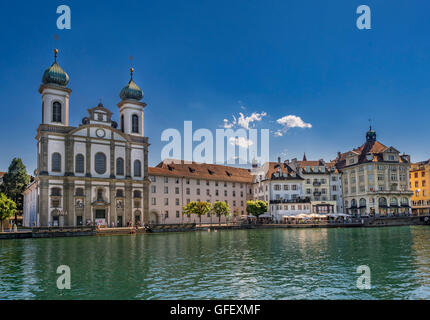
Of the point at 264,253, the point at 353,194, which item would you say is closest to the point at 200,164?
the point at 353,194

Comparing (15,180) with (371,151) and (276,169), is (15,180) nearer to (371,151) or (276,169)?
(276,169)

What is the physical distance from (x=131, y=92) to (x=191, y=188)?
949 inches

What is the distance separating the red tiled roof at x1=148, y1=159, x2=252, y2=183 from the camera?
85.5 m

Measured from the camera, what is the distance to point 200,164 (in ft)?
310

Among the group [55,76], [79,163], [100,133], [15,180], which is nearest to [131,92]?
[100,133]

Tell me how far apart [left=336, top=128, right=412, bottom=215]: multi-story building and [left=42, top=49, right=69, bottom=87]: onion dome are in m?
65.2

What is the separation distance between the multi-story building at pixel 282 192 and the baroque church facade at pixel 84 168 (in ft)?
94.0

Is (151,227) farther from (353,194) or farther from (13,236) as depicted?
(353,194)

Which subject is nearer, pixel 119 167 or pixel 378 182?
pixel 119 167

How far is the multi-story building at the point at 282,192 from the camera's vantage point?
89625mm

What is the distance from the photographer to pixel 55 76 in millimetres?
72688

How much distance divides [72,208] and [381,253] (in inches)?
2126

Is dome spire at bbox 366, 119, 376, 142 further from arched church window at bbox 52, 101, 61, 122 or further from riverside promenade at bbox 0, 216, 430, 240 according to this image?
arched church window at bbox 52, 101, 61, 122

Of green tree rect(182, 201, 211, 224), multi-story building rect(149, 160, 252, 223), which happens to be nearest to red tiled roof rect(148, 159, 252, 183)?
multi-story building rect(149, 160, 252, 223)
